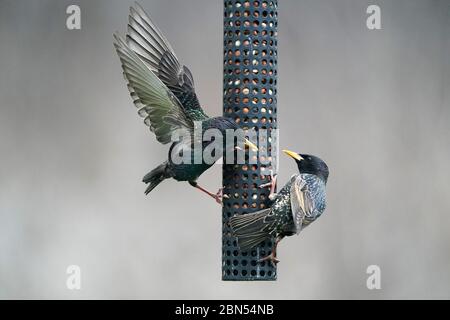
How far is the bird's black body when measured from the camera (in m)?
6.89

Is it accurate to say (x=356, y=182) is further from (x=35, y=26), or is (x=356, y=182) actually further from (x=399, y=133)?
(x=35, y=26)

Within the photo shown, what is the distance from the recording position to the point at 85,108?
1001 cm

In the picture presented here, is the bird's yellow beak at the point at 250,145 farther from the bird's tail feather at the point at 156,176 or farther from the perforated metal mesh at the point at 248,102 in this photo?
the bird's tail feather at the point at 156,176

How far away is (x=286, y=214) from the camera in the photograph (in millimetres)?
6914

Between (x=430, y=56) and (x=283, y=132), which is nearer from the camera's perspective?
(x=283, y=132)

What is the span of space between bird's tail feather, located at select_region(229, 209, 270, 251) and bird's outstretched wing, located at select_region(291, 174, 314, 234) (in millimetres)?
176

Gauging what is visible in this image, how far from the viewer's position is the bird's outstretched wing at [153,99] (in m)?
6.86

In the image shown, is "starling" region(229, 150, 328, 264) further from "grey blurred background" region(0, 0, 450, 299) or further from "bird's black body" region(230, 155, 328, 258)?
"grey blurred background" region(0, 0, 450, 299)

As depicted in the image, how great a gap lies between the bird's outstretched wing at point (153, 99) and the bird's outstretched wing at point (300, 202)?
2.14 feet

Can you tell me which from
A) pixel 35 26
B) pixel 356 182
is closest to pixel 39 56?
pixel 35 26

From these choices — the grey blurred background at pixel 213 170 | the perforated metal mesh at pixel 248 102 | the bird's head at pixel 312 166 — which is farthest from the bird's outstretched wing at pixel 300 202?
the grey blurred background at pixel 213 170

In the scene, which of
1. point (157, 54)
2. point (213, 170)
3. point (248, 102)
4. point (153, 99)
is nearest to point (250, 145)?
point (248, 102)
